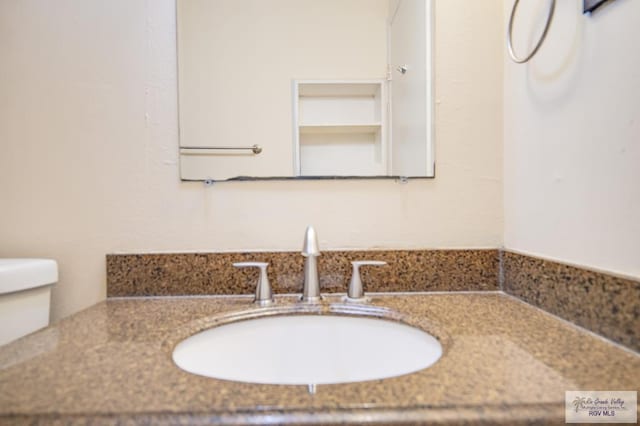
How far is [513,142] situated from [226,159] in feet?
2.26

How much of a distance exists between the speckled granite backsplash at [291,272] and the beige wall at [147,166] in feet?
0.11

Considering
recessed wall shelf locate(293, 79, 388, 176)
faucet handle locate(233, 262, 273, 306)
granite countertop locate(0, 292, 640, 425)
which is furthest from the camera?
recessed wall shelf locate(293, 79, 388, 176)

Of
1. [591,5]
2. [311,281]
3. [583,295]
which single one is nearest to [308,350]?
[311,281]

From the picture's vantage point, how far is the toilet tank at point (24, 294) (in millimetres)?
703

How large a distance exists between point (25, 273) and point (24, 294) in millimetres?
50

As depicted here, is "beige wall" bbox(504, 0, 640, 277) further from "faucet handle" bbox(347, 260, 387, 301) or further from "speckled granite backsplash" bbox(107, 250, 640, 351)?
"faucet handle" bbox(347, 260, 387, 301)

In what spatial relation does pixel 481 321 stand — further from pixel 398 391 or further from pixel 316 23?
pixel 316 23

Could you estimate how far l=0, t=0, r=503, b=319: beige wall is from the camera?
830mm

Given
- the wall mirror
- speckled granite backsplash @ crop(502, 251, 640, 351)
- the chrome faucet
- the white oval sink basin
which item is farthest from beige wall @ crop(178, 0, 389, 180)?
speckled granite backsplash @ crop(502, 251, 640, 351)

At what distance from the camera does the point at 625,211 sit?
0.52m

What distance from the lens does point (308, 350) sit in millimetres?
700

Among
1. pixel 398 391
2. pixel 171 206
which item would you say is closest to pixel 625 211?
pixel 398 391

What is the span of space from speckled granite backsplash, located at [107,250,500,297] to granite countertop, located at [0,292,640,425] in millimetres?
178

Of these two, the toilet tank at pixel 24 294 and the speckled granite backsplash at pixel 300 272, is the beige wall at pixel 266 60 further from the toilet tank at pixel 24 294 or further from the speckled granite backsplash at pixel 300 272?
the toilet tank at pixel 24 294
